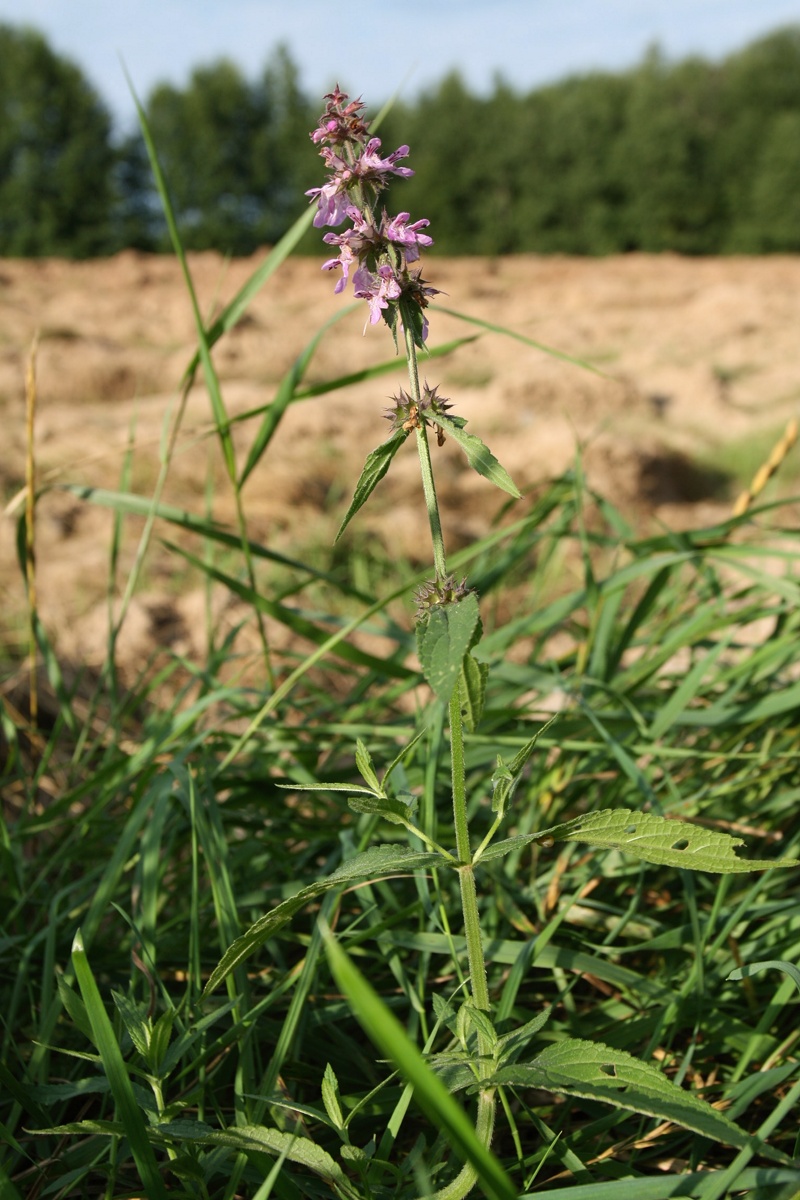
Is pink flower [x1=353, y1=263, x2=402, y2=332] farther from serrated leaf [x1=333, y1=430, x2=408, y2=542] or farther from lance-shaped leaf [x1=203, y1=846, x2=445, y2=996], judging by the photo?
lance-shaped leaf [x1=203, y1=846, x2=445, y2=996]

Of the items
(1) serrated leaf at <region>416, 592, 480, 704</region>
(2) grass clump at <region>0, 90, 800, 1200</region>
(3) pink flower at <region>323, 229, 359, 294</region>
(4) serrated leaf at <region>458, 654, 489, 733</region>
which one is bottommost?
(2) grass clump at <region>0, 90, 800, 1200</region>

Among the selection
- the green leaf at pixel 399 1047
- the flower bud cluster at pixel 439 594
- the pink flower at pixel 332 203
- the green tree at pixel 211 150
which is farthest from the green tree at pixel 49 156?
the green leaf at pixel 399 1047

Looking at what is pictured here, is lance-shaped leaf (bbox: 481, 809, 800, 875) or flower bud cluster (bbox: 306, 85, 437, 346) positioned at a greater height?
flower bud cluster (bbox: 306, 85, 437, 346)

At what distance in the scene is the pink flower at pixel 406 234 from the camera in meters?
0.67

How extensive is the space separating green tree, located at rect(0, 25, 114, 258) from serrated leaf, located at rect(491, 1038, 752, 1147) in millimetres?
25302

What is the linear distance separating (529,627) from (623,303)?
35.2 feet

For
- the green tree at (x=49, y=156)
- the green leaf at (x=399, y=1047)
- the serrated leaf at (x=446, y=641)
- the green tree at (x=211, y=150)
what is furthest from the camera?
the green tree at (x=211, y=150)

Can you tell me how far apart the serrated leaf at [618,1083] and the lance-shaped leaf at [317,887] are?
0.16 metres

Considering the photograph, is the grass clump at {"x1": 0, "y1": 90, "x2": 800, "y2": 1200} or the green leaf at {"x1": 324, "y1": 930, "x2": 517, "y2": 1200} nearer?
the green leaf at {"x1": 324, "y1": 930, "x2": 517, "y2": 1200}

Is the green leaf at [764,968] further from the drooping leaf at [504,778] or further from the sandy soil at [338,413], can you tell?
the sandy soil at [338,413]

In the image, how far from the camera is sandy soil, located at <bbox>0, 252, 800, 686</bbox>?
2.90 metres

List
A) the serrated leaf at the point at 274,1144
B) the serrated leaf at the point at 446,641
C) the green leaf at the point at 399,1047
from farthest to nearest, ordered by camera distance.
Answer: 1. the serrated leaf at the point at 274,1144
2. the serrated leaf at the point at 446,641
3. the green leaf at the point at 399,1047

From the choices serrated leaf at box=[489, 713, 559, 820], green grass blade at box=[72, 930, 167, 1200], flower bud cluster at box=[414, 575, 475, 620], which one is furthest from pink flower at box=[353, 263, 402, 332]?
green grass blade at box=[72, 930, 167, 1200]

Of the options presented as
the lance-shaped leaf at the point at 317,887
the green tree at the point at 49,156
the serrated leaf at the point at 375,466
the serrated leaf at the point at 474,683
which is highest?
the green tree at the point at 49,156
